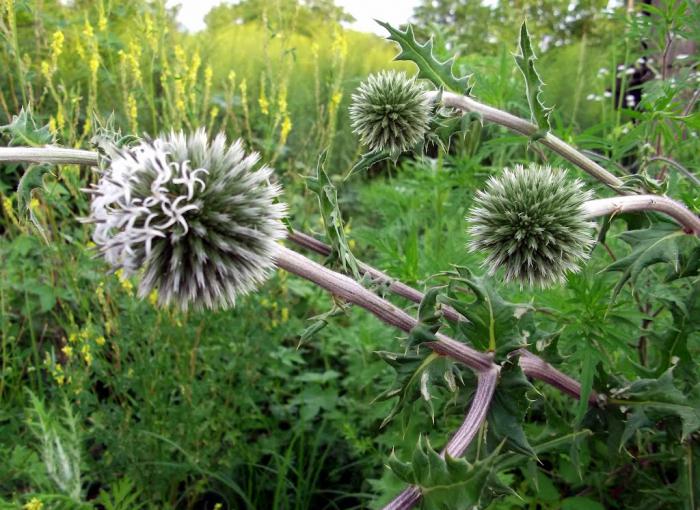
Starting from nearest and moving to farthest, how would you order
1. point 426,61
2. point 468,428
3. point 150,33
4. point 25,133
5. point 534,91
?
point 468,428, point 25,133, point 534,91, point 426,61, point 150,33

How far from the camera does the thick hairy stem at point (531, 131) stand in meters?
1.44

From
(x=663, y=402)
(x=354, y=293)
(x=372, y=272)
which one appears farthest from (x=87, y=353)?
(x=663, y=402)

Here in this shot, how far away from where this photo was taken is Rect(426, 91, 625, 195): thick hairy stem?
4.71 feet

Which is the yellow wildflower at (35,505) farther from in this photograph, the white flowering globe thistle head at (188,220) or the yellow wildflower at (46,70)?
the yellow wildflower at (46,70)

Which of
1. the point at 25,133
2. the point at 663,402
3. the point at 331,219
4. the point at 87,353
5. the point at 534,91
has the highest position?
the point at 534,91

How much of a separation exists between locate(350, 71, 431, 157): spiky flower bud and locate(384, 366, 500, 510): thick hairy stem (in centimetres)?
59

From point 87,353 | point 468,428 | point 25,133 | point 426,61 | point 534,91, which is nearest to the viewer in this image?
point 468,428

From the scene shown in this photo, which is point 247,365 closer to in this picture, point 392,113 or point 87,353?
point 87,353

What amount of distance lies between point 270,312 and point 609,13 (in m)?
1.68

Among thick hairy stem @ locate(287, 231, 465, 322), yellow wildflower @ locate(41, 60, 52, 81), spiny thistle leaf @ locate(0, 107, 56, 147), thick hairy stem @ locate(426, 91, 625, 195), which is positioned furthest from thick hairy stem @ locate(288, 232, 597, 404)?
yellow wildflower @ locate(41, 60, 52, 81)

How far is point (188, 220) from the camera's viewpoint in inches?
40.8

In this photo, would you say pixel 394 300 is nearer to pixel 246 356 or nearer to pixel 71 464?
pixel 246 356

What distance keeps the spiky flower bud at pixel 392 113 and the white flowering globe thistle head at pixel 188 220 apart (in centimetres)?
50

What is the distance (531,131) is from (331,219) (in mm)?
576
